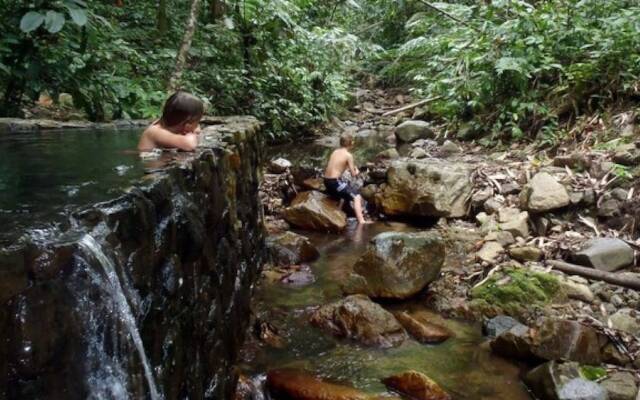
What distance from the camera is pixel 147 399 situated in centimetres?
209

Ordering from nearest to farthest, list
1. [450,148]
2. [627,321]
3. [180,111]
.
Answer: [180,111] < [627,321] < [450,148]

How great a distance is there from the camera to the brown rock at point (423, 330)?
4.48 m

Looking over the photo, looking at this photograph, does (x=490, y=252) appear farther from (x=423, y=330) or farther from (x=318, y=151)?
(x=318, y=151)

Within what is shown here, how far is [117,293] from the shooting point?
6.15 feet

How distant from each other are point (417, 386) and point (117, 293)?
2467mm

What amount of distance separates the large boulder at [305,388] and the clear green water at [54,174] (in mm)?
1741

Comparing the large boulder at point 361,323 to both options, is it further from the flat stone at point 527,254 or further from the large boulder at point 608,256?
the large boulder at point 608,256

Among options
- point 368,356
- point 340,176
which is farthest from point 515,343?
point 340,176

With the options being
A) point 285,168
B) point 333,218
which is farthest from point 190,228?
point 285,168

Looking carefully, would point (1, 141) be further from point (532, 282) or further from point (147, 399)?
point (532, 282)

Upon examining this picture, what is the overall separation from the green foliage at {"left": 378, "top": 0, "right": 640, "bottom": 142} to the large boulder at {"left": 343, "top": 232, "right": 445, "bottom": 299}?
4169 mm

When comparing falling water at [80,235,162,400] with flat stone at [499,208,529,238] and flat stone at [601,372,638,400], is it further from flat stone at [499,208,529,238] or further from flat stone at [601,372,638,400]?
flat stone at [499,208,529,238]

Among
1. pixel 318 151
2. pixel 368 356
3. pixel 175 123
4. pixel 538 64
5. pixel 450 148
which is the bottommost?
pixel 368 356

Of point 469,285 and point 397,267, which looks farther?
point 469,285
